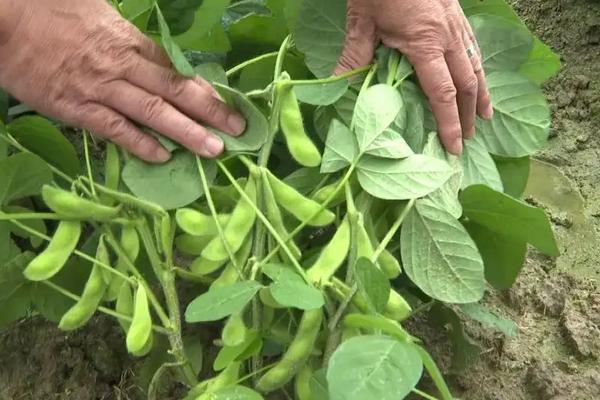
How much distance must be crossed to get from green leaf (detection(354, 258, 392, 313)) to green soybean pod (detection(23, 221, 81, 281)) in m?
0.33

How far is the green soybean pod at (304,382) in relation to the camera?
83 centimetres

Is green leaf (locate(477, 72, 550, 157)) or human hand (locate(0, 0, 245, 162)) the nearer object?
human hand (locate(0, 0, 245, 162))

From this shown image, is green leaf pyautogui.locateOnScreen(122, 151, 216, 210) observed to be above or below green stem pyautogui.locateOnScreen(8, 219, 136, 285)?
above

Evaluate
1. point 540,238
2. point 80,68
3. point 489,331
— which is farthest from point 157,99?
point 489,331

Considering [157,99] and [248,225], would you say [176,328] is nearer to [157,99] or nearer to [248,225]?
[248,225]

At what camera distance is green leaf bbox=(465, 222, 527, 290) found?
0.98m

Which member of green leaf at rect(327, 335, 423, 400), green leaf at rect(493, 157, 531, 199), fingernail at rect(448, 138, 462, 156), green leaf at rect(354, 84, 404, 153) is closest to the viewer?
green leaf at rect(327, 335, 423, 400)

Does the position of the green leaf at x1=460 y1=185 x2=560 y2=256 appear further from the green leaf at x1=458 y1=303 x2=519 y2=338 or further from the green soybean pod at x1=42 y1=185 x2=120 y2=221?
the green soybean pod at x1=42 y1=185 x2=120 y2=221

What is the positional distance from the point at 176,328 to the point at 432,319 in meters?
0.43

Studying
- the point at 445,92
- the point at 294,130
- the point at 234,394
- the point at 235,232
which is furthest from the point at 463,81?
the point at 234,394

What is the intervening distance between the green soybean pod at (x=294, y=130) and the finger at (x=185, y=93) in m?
0.05

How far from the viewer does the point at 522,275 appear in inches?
50.5

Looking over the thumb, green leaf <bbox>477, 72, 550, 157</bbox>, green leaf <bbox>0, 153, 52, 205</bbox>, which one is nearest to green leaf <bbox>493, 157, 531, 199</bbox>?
green leaf <bbox>477, 72, 550, 157</bbox>

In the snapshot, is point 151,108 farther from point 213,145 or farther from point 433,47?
point 433,47
